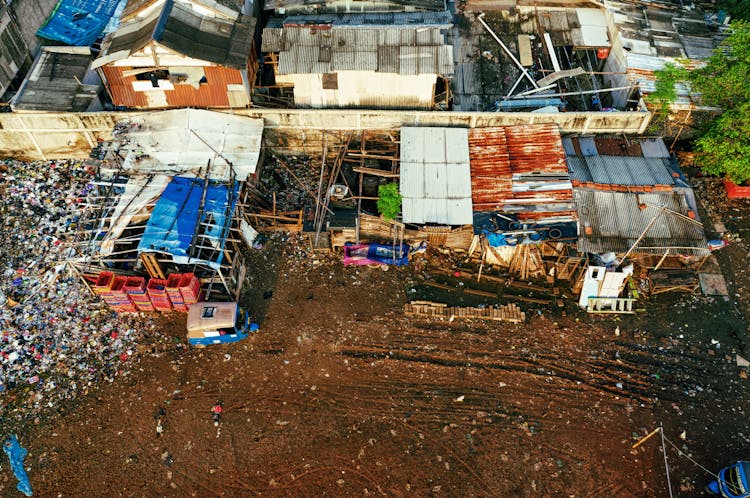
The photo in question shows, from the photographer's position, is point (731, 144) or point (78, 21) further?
point (78, 21)

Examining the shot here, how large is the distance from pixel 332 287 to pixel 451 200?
218 inches

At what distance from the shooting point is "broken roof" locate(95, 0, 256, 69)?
62.6ft

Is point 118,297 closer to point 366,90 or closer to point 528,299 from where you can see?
point 366,90

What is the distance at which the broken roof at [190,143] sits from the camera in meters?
19.2

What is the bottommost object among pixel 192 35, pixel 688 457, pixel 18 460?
pixel 688 457

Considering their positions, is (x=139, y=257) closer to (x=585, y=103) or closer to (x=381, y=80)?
(x=381, y=80)

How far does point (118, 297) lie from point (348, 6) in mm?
15625

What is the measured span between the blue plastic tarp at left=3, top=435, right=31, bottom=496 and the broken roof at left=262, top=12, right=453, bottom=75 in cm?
1560

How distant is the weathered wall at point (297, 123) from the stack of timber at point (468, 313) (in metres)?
7.77

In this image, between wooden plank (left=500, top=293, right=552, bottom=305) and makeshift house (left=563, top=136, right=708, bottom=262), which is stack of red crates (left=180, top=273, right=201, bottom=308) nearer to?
wooden plank (left=500, top=293, right=552, bottom=305)

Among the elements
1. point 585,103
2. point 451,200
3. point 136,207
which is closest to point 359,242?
point 451,200

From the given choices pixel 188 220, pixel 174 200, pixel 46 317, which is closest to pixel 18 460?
pixel 46 317

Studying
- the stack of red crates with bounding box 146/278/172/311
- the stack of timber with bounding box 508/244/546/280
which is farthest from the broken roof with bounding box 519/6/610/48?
the stack of red crates with bounding box 146/278/172/311

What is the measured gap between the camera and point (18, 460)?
15.0 m
